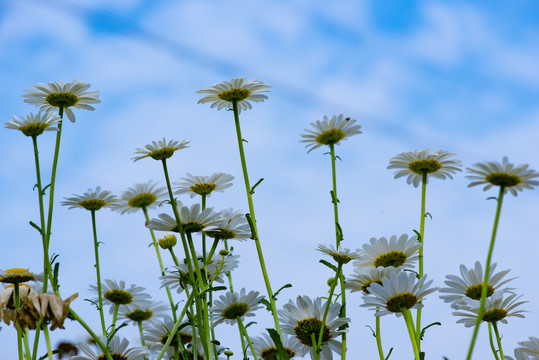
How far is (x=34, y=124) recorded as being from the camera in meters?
1.85

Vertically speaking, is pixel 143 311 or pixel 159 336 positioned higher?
pixel 143 311

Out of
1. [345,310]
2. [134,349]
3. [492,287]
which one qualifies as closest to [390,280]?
[345,310]

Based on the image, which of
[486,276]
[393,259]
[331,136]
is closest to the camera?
[486,276]

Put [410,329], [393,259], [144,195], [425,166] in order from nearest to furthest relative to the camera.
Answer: [410,329] < [393,259] < [425,166] < [144,195]

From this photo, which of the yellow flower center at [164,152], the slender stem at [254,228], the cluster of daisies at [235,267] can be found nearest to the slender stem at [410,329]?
the cluster of daisies at [235,267]

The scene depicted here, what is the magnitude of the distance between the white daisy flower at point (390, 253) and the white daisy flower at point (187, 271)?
1.25ft

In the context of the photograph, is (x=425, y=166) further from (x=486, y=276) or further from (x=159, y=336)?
(x=159, y=336)

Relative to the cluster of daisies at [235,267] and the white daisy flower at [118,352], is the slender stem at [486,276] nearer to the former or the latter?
the cluster of daisies at [235,267]

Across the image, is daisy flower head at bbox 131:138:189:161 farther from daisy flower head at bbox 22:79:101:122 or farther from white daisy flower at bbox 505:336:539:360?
white daisy flower at bbox 505:336:539:360

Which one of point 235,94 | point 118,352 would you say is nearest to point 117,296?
point 118,352

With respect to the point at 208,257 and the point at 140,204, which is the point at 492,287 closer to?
the point at 208,257

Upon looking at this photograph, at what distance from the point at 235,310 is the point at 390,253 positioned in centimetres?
47

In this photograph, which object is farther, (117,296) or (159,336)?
(117,296)

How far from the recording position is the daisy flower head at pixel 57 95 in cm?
204
